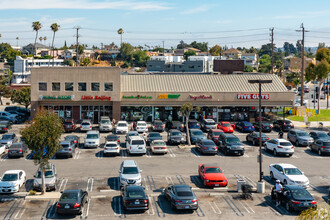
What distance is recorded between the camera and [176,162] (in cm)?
3962

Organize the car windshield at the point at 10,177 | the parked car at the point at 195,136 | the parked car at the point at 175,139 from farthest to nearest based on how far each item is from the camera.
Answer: the parked car at the point at 195,136, the parked car at the point at 175,139, the car windshield at the point at 10,177

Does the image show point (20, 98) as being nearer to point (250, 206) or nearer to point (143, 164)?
point (143, 164)

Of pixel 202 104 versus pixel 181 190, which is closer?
pixel 181 190

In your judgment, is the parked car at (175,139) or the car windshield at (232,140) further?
the parked car at (175,139)

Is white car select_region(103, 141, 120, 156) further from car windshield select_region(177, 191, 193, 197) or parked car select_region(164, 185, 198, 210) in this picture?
car windshield select_region(177, 191, 193, 197)

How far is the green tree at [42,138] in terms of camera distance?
29.5 metres

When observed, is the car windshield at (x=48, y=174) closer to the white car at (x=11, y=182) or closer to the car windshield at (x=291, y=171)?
the white car at (x=11, y=182)

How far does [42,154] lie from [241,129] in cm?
3252

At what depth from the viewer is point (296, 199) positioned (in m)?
25.8

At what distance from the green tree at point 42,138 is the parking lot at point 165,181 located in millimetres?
2851

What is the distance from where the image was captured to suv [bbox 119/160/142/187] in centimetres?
3045

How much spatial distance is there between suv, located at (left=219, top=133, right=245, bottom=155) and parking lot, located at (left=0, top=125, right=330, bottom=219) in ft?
2.01

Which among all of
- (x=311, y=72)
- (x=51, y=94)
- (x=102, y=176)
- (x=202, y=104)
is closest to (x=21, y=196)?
(x=102, y=176)

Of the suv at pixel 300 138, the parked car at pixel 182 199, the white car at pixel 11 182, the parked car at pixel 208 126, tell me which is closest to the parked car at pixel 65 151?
the white car at pixel 11 182
